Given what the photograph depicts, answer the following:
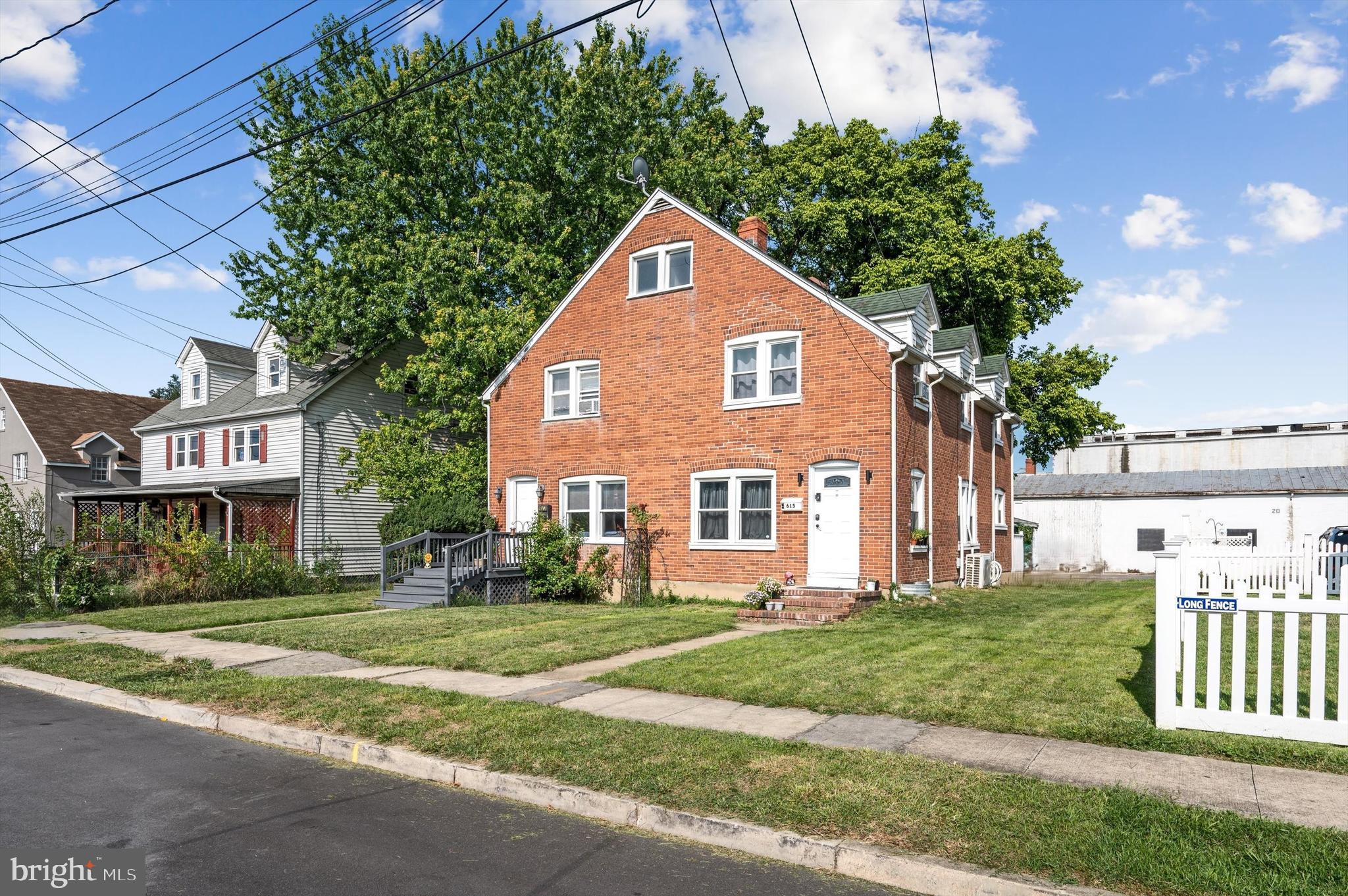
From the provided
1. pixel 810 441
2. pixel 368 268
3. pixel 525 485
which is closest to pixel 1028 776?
pixel 810 441

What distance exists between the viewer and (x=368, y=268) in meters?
28.3

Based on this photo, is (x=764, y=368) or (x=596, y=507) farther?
(x=596, y=507)

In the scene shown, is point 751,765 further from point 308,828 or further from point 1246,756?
point 1246,756

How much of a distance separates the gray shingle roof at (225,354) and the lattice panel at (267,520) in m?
8.15

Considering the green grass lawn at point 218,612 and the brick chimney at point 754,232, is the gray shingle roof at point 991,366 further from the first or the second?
the green grass lawn at point 218,612

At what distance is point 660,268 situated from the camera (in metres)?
21.3

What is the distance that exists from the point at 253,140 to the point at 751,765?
1213 inches

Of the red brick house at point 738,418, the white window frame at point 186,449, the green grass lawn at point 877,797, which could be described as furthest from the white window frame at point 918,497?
the white window frame at point 186,449

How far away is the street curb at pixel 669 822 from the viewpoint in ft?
15.7

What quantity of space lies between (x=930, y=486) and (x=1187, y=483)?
24.3 meters

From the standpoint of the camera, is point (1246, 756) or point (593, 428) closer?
point (1246, 756)

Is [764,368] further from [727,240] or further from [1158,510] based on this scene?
[1158,510]

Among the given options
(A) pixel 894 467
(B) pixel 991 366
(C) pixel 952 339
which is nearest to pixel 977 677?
(A) pixel 894 467

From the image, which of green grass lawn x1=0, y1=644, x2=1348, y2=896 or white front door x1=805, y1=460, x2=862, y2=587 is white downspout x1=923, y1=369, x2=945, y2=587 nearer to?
white front door x1=805, y1=460, x2=862, y2=587
